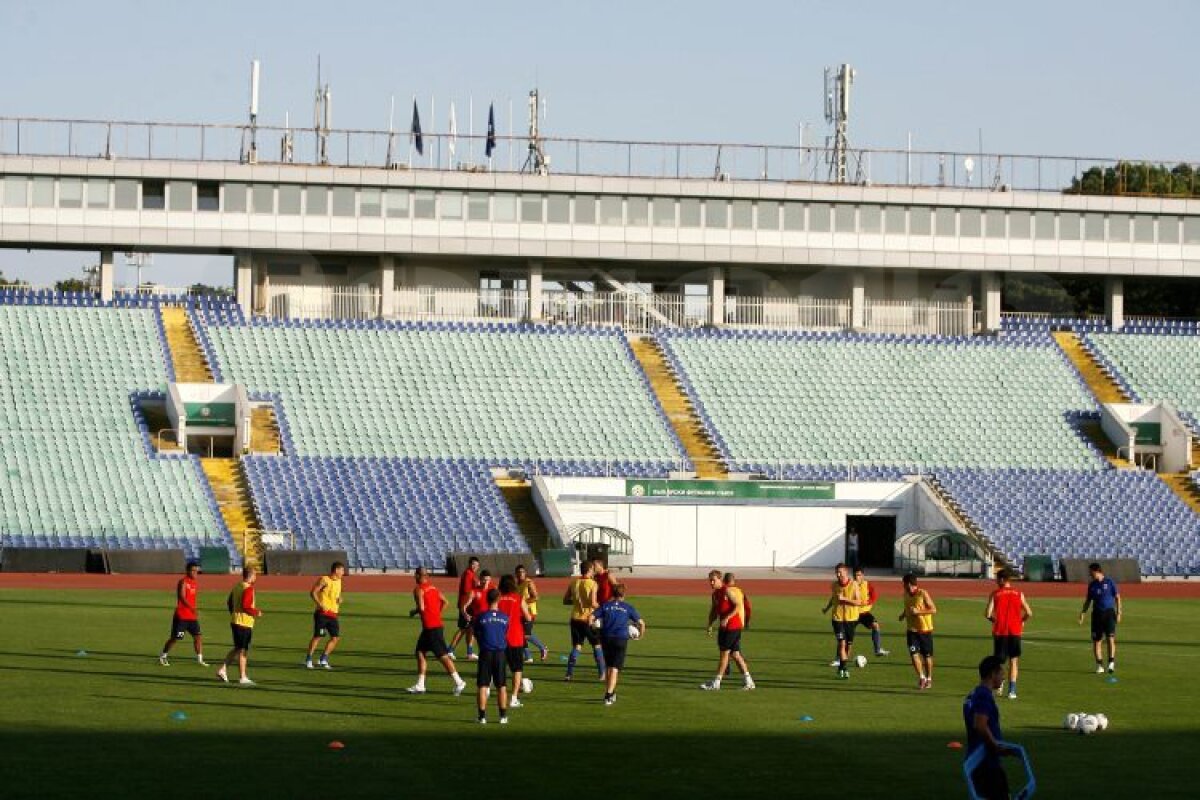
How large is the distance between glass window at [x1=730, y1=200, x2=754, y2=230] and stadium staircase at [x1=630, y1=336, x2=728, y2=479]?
20.6 feet

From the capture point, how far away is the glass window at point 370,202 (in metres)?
75.2

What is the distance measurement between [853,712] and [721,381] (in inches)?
1832

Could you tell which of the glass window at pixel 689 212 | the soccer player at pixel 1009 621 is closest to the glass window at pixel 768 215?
the glass window at pixel 689 212

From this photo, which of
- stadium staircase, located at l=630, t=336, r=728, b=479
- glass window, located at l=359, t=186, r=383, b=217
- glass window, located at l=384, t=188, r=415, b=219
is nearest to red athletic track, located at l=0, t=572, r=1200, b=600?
stadium staircase, located at l=630, t=336, r=728, b=479

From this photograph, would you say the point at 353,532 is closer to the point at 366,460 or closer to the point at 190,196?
the point at 366,460

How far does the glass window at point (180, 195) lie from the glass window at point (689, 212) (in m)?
19.5

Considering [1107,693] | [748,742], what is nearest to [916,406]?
[1107,693]

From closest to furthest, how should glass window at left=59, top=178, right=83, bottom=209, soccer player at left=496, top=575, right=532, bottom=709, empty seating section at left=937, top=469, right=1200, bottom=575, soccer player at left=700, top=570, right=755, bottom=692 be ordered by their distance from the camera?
soccer player at left=496, top=575, right=532, bottom=709, soccer player at left=700, top=570, right=755, bottom=692, empty seating section at left=937, top=469, right=1200, bottom=575, glass window at left=59, top=178, right=83, bottom=209

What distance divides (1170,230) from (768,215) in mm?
17719

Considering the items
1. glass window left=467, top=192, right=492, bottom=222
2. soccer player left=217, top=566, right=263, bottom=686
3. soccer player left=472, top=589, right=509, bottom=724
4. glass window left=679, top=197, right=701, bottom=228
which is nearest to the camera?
soccer player left=472, top=589, right=509, bottom=724

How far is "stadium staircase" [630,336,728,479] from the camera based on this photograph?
66.0 m

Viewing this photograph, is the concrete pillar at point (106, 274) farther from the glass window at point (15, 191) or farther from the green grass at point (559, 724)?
the green grass at point (559, 724)

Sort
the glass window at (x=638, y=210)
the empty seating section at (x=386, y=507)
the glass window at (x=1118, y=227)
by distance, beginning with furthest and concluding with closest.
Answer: the glass window at (x=1118, y=227) → the glass window at (x=638, y=210) → the empty seating section at (x=386, y=507)

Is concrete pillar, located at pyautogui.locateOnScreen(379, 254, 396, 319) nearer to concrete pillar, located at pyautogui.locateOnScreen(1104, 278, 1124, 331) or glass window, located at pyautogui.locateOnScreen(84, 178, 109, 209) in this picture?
glass window, located at pyautogui.locateOnScreen(84, 178, 109, 209)
